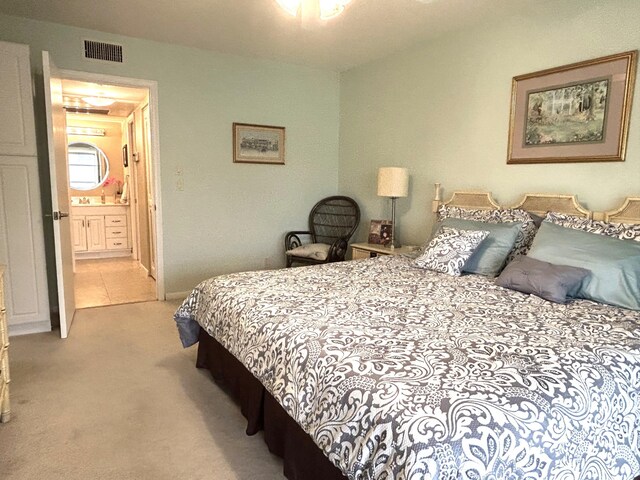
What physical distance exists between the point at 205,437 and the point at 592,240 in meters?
2.18

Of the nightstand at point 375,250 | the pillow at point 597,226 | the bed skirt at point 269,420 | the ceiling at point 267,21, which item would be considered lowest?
the bed skirt at point 269,420

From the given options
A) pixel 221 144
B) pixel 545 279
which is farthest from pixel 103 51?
pixel 545 279

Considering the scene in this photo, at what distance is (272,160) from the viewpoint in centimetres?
450

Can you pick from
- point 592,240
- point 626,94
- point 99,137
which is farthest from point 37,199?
point 99,137

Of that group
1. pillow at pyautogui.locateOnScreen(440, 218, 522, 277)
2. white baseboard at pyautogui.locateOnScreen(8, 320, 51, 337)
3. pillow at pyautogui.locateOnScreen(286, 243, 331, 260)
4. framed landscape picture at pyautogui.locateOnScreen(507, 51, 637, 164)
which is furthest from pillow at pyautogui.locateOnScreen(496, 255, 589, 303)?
white baseboard at pyautogui.locateOnScreen(8, 320, 51, 337)

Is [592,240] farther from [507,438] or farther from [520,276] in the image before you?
[507,438]

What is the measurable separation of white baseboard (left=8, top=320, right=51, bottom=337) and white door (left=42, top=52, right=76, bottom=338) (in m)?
0.17

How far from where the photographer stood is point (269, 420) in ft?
5.90

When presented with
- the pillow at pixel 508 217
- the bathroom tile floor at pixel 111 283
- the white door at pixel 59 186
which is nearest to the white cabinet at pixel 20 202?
the white door at pixel 59 186

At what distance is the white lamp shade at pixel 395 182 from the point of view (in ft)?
12.2

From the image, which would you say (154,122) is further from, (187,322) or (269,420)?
(269,420)

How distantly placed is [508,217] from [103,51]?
142 inches

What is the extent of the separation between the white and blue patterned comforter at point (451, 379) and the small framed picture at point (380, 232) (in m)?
1.89

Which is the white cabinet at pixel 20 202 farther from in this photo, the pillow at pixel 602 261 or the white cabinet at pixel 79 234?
the white cabinet at pixel 79 234
